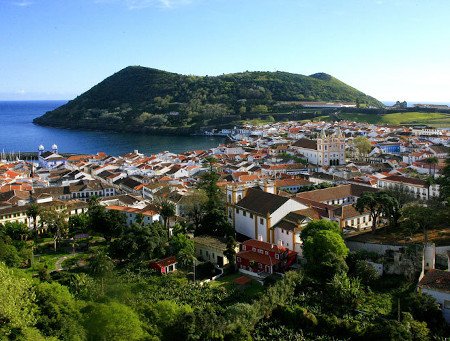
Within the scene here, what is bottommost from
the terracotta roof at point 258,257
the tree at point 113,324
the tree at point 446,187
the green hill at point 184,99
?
the terracotta roof at point 258,257

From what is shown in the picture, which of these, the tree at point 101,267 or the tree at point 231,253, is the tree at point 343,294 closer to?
the tree at point 231,253

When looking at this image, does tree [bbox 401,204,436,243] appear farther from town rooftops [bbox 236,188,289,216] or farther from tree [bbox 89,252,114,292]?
tree [bbox 89,252,114,292]

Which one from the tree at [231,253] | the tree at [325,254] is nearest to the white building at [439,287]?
the tree at [325,254]

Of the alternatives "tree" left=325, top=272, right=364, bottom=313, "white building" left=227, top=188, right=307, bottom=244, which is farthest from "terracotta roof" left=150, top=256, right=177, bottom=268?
"tree" left=325, top=272, right=364, bottom=313

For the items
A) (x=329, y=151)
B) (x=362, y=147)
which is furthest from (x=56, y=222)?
(x=362, y=147)

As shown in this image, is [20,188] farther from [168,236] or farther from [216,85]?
[216,85]

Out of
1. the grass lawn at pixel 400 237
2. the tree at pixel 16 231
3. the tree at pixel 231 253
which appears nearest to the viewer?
the grass lawn at pixel 400 237
